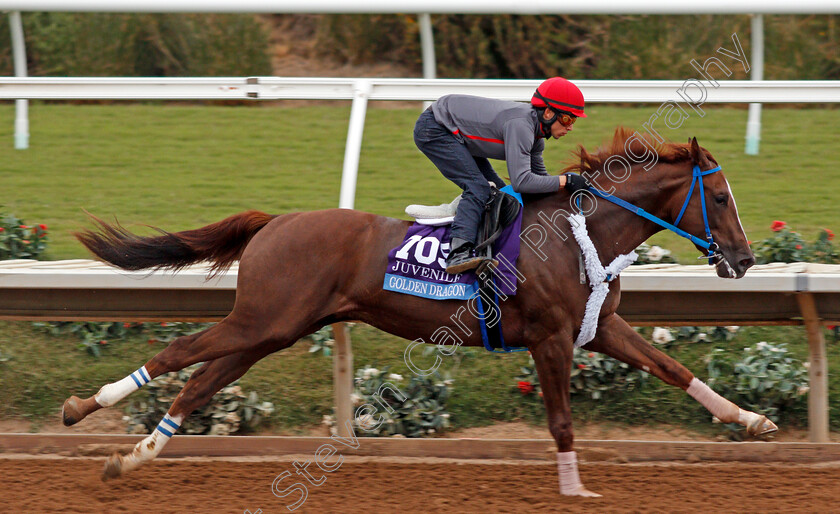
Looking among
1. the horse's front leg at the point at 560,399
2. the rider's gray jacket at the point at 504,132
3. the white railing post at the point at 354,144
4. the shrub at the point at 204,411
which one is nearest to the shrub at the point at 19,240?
Answer: the shrub at the point at 204,411

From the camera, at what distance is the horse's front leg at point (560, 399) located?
4.24m

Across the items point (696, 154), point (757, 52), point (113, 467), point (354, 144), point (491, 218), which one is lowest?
point (113, 467)

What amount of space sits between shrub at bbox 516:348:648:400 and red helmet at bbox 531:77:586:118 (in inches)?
65.6

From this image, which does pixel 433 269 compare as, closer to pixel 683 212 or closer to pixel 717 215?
pixel 683 212

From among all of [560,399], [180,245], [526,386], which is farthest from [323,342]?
[560,399]

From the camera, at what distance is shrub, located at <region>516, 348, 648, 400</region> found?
17.5 feet

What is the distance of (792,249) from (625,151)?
2115mm

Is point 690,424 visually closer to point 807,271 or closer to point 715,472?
point 715,472

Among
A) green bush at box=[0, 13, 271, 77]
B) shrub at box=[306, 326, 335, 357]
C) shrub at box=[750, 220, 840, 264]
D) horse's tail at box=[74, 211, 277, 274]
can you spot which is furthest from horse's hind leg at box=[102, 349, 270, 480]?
green bush at box=[0, 13, 271, 77]

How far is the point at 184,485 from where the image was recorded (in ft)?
14.6

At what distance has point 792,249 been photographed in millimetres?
5938

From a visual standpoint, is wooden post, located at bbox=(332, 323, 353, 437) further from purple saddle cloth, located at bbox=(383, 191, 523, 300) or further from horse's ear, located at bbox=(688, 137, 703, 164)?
horse's ear, located at bbox=(688, 137, 703, 164)

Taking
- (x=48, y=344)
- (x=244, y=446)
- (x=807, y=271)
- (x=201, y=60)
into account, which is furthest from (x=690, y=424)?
(x=201, y=60)

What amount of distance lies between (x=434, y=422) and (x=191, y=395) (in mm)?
1460
